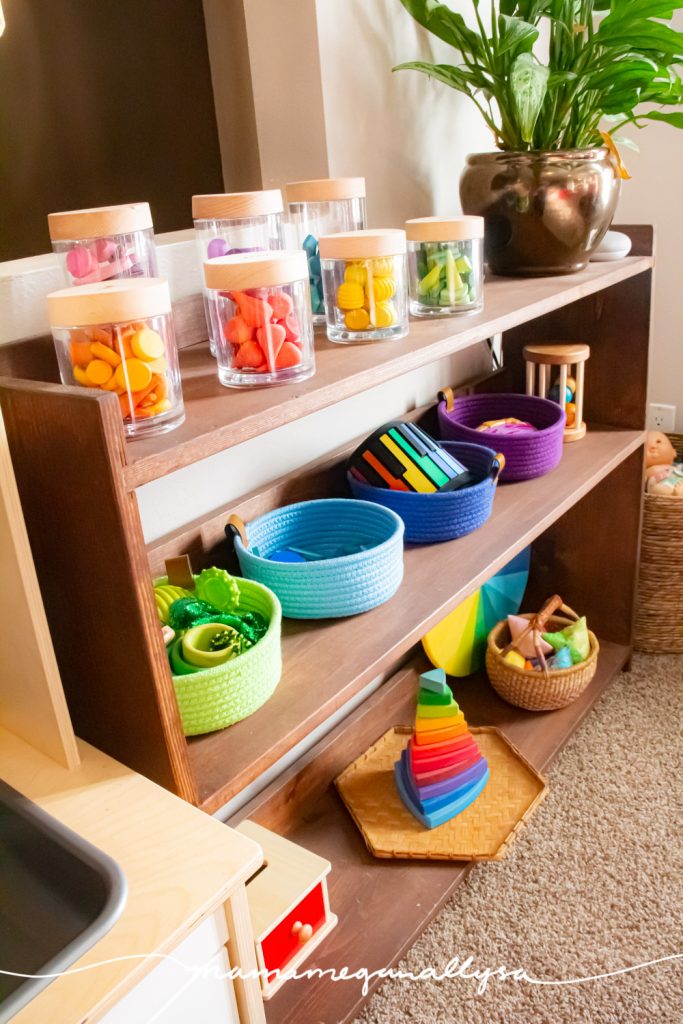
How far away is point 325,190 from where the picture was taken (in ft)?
3.62

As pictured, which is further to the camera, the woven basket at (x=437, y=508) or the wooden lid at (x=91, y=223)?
the woven basket at (x=437, y=508)

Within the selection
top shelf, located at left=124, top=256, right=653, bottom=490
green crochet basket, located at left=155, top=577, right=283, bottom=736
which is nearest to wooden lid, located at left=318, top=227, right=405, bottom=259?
top shelf, located at left=124, top=256, right=653, bottom=490

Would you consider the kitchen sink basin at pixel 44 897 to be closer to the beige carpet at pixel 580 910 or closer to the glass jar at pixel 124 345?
the glass jar at pixel 124 345

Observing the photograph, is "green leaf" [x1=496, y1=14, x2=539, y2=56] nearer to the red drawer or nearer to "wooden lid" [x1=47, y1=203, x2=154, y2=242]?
"wooden lid" [x1=47, y1=203, x2=154, y2=242]

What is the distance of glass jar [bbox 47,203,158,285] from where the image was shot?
87 cm

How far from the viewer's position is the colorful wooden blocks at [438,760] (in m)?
1.36

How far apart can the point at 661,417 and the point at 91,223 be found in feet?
6.74

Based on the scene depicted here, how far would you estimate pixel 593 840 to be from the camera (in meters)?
1.44

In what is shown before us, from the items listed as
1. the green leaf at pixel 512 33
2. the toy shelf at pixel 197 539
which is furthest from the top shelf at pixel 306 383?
the green leaf at pixel 512 33

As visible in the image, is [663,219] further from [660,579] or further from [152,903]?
[152,903]

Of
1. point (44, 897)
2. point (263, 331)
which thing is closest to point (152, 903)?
point (44, 897)

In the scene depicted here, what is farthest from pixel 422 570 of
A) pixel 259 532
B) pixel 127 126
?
pixel 127 126

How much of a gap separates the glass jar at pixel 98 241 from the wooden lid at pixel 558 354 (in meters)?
0.94

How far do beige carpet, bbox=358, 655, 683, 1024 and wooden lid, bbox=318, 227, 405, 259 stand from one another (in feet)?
3.38
